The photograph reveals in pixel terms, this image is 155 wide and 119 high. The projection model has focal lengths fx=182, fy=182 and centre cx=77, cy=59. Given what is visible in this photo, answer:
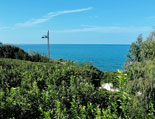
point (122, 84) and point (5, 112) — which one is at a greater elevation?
point (122, 84)

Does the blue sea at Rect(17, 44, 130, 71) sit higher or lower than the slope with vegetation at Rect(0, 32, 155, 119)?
lower

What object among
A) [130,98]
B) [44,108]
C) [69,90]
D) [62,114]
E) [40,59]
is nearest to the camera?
[62,114]

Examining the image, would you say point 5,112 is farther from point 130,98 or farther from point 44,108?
point 130,98

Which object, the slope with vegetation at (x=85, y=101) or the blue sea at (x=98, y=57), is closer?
the slope with vegetation at (x=85, y=101)

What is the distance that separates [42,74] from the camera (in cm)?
583

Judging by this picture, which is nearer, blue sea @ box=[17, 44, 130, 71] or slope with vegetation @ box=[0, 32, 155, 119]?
slope with vegetation @ box=[0, 32, 155, 119]

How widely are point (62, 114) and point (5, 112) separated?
106cm

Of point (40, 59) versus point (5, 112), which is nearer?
point (5, 112)

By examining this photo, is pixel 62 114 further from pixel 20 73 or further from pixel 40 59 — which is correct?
pixel 40 59

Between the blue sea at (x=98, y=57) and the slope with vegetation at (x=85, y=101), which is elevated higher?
the slope with vegetation at (x=85, y=101)

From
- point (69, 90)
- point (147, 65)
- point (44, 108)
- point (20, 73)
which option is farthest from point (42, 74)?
point (147, 65)

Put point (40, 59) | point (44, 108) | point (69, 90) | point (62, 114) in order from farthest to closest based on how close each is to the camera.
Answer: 1. point (40, 59)
2. point (69, 90)
3. point (44, 108)
4. point (62, 114)

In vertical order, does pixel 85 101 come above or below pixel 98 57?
above

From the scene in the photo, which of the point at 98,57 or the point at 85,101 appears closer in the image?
the point at 85,101
